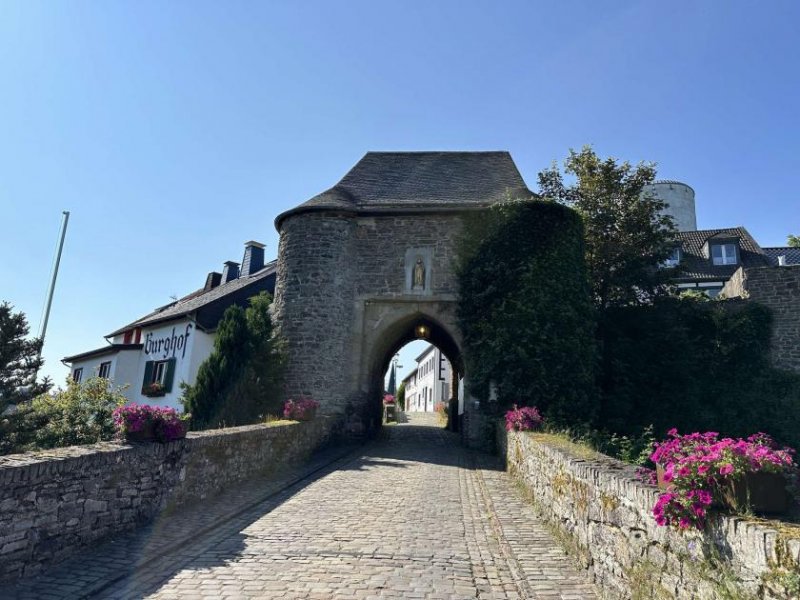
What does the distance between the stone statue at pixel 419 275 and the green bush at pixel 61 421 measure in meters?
8.81

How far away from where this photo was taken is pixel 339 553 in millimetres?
5727

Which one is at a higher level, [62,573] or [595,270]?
[595,270]

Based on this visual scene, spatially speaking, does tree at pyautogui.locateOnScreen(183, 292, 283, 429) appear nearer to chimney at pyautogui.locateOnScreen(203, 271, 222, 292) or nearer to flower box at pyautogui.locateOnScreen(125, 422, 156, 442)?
flower box at pyautogui.locateOnScreen(125, 422, 156, 442)

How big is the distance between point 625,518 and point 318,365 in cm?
1297

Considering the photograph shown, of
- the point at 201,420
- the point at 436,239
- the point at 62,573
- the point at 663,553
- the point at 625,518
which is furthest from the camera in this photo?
the point at 436,239

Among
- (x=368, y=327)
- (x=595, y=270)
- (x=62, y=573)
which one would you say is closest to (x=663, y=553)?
(x=62, y=573)

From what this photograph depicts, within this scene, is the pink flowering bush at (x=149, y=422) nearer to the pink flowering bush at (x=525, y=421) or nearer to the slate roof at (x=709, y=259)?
the pink flowering bush at (x=525, y=421)

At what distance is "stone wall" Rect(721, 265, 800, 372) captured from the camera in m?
16.2

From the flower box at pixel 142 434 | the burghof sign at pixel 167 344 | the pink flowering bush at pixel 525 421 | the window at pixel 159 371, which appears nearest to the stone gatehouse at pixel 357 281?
the pink flowering bush at pixel 525 421

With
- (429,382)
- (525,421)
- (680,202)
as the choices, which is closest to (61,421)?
(525,421)

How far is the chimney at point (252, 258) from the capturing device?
28.8m

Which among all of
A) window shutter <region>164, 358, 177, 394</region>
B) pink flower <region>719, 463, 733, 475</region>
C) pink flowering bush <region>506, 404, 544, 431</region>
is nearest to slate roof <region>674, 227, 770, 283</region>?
pink flowering bush <region>506, 404, 544, 431</region>

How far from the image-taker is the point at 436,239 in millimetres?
17438

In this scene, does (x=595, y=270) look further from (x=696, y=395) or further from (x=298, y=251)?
(x=298, y=251)
